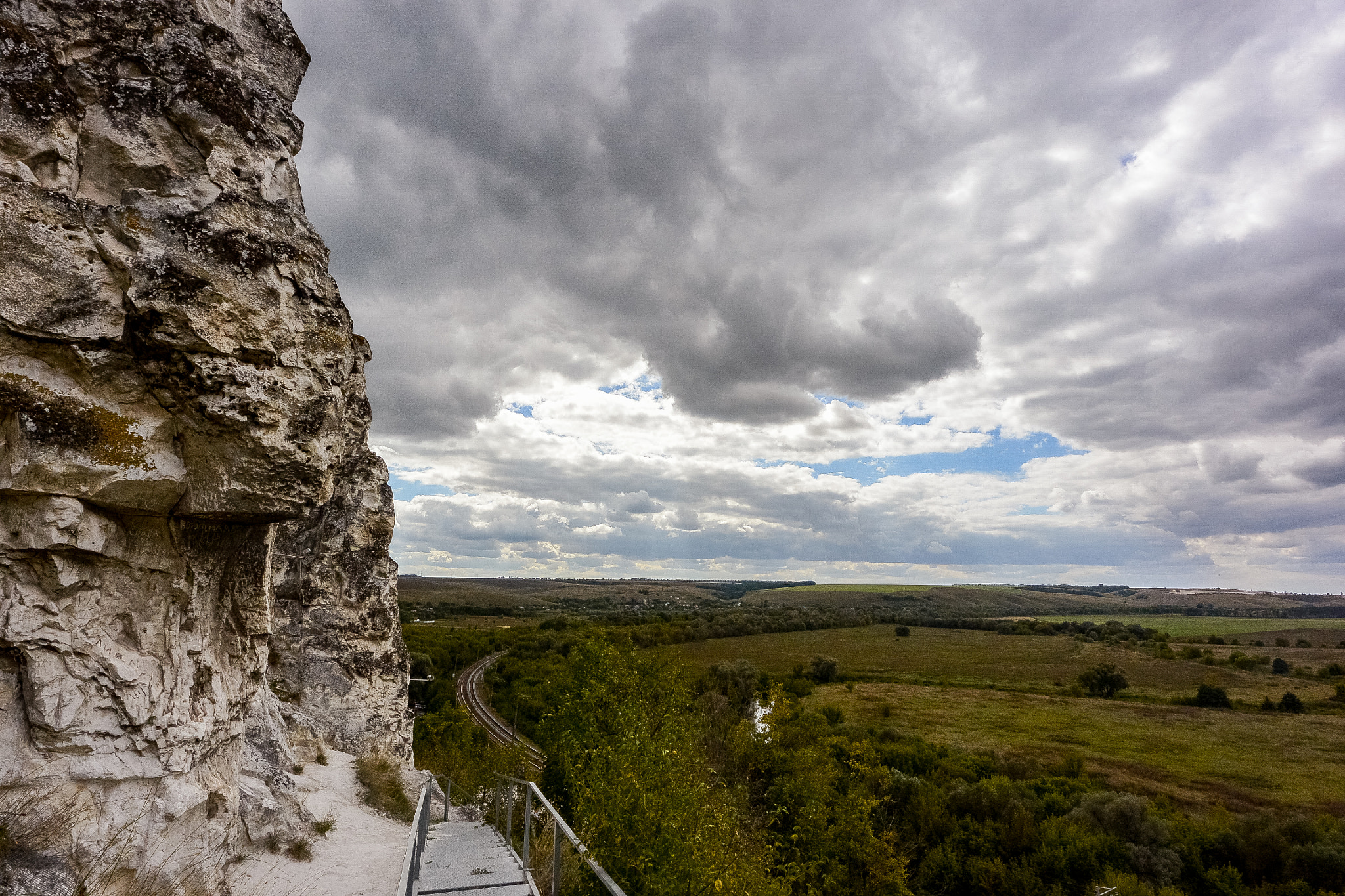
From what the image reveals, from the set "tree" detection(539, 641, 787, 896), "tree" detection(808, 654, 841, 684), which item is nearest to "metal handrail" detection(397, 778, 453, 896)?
"tree" detection(539, 641, 787, 896)

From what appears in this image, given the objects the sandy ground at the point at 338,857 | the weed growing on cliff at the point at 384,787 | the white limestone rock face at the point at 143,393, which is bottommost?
the weed growing on cliff at the point at 384,787

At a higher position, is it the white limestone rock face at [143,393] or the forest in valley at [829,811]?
the white limestone rock face at [143,393]

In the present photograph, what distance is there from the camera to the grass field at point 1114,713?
3766 centimetres

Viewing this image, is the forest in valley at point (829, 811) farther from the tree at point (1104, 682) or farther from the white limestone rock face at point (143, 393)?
the tree at point (1104, 682)

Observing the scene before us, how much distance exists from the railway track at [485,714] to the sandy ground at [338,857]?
1380 centimetres

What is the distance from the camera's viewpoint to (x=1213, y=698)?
56781mm

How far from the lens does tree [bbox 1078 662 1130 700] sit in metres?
62.7

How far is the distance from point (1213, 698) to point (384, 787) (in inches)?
2754

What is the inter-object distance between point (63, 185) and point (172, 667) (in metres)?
4.93

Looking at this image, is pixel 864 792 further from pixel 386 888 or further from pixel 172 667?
→ pixel 172 667

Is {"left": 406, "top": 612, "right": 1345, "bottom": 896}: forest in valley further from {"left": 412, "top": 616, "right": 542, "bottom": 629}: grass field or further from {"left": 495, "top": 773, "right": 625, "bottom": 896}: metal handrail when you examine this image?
{"left": 412, "top": 616, "right": 542, "bottom": 629}: grass field

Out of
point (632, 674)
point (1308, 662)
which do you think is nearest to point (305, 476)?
point (632, 674)

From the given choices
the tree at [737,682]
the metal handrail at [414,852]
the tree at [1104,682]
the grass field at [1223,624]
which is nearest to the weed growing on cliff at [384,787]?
the metal handrail at [414,852]

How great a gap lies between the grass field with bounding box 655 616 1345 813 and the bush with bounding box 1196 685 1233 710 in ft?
4.02
